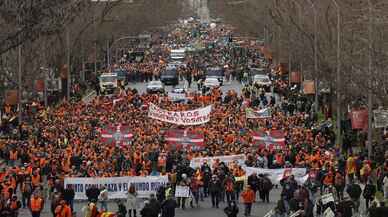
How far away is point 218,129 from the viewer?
42625 millimetres

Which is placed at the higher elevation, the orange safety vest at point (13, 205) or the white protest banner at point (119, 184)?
the orange safety vest at point (13, 205)

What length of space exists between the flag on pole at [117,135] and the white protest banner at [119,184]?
762cm

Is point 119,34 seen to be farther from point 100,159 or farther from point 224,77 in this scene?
point 100,159

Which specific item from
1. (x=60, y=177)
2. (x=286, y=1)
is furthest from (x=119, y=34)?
(x=60, y=177)

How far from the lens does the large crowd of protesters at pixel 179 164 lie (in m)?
26.8

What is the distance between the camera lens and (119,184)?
97.6 feet

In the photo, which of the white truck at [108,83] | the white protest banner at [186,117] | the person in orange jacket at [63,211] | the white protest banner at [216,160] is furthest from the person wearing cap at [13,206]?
the white truck at [108,83]

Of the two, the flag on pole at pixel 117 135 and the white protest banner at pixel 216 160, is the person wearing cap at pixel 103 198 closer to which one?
the white protest banner at pixel 216 160

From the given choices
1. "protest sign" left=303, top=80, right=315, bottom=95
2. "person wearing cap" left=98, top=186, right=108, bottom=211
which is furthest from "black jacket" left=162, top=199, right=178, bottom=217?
"protest sign" left=303, top=80, right=315, bottom=95

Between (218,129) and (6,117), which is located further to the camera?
(6,117)

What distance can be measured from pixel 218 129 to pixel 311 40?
35.4 feet

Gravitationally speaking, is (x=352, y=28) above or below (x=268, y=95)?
above

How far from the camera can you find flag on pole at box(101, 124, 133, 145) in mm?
37531

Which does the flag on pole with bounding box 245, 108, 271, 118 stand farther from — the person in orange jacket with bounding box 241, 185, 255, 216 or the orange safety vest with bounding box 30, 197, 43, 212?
the orange safety vest with bounding box 30, 197, 43, 212
